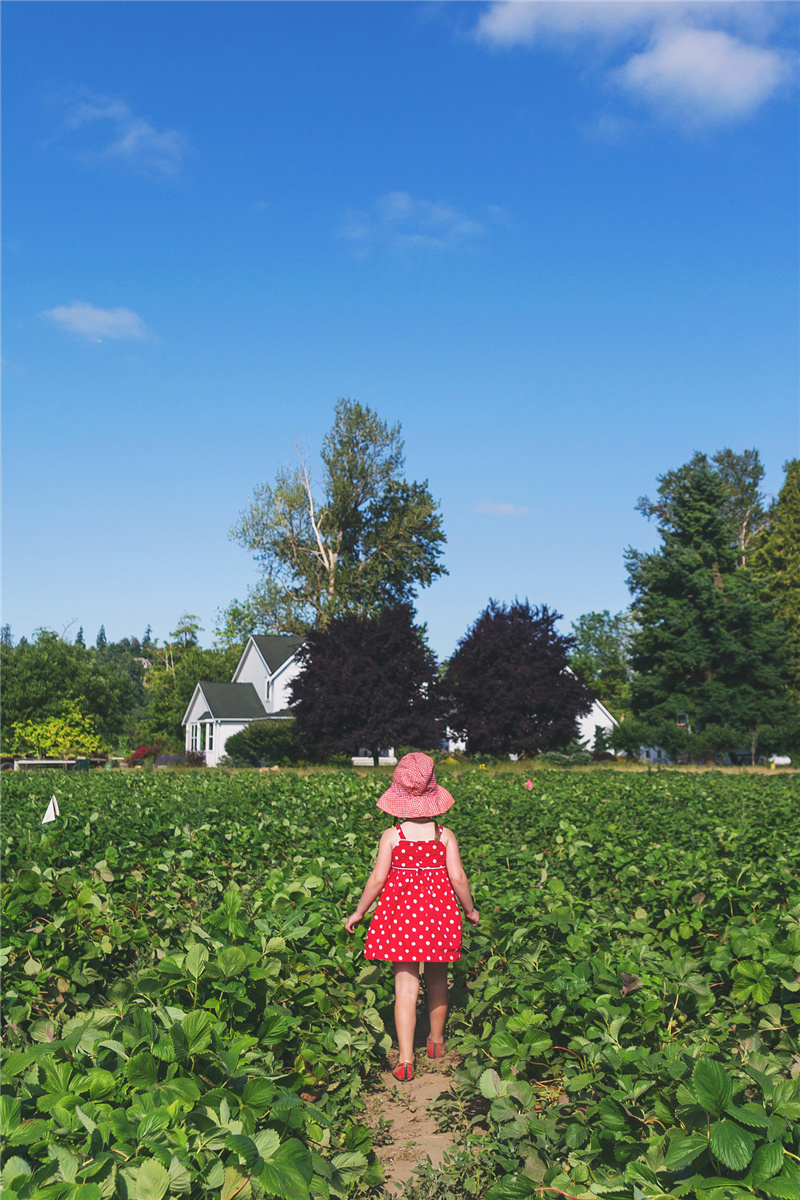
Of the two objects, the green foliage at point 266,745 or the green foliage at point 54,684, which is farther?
the green foliage at point 54,684

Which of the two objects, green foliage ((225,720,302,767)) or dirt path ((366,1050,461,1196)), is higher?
green foliage ((225,720,302,767))

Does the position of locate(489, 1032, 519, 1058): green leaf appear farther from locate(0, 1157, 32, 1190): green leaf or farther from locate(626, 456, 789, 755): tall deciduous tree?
locate(626, 456, 789, 755): tall deciduous tree

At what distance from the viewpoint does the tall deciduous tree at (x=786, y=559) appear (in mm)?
45656

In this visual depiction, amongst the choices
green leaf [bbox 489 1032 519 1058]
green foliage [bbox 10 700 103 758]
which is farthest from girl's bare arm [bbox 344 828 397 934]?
green foliage [bbox 10 700 103 758]

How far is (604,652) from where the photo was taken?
82.2 metres

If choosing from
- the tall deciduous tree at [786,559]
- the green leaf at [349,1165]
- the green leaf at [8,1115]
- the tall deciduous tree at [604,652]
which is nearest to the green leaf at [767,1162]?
the green leaf at [349,1165]

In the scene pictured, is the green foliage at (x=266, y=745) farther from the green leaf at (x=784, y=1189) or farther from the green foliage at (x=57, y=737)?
the green leaf at (x=784, y=1189)

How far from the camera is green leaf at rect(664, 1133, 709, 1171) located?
1936 mm

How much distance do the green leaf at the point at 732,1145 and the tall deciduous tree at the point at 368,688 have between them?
32381mm

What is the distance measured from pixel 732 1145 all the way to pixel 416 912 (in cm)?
272

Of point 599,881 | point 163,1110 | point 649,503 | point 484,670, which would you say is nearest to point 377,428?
point 484,670

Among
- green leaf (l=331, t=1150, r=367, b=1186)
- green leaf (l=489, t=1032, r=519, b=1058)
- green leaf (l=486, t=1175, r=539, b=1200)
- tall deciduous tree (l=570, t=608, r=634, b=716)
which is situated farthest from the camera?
tall deciduous tree (l=570, t=608, r=634, b=716)

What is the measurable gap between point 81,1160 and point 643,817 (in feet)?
27.2

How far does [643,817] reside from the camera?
9562 millimetres
